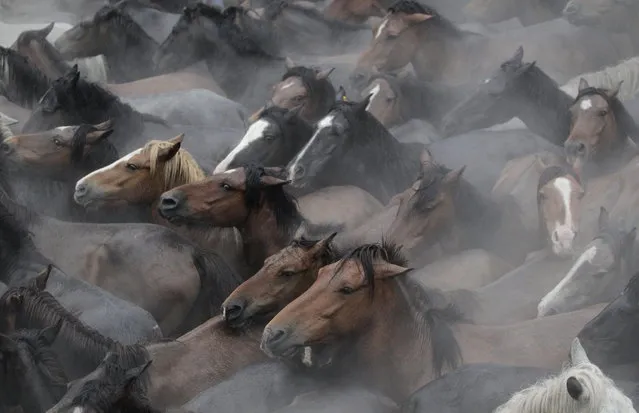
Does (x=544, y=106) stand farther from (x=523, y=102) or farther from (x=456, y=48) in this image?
(x=456, y=48)

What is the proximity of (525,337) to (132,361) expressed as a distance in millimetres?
1417

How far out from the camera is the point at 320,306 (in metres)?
4.00

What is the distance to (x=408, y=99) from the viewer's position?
8.10m

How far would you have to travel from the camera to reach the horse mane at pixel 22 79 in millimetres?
7719

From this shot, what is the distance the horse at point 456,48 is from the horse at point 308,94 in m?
0.78

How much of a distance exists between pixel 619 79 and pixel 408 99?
4.89 feet

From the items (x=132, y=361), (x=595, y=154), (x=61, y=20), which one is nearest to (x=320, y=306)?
(x=132, y=361)

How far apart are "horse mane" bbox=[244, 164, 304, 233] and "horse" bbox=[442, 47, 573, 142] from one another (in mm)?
2075

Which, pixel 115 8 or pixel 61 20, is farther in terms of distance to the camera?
pixel 61 20

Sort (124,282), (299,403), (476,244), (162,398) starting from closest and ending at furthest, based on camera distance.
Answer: (299,403) < (162,398) < (124,282) < (476,244)

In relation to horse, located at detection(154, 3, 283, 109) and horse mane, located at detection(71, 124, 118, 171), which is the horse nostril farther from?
horse, located at detection(154, 3, 283, 109)

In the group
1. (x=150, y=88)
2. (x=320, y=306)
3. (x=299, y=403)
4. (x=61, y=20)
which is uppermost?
(x=320, y=306)

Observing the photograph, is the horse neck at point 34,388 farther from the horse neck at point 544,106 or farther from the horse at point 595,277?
the horse neck at point 544,106

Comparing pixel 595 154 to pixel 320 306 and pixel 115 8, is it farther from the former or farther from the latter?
pixel 115 8
